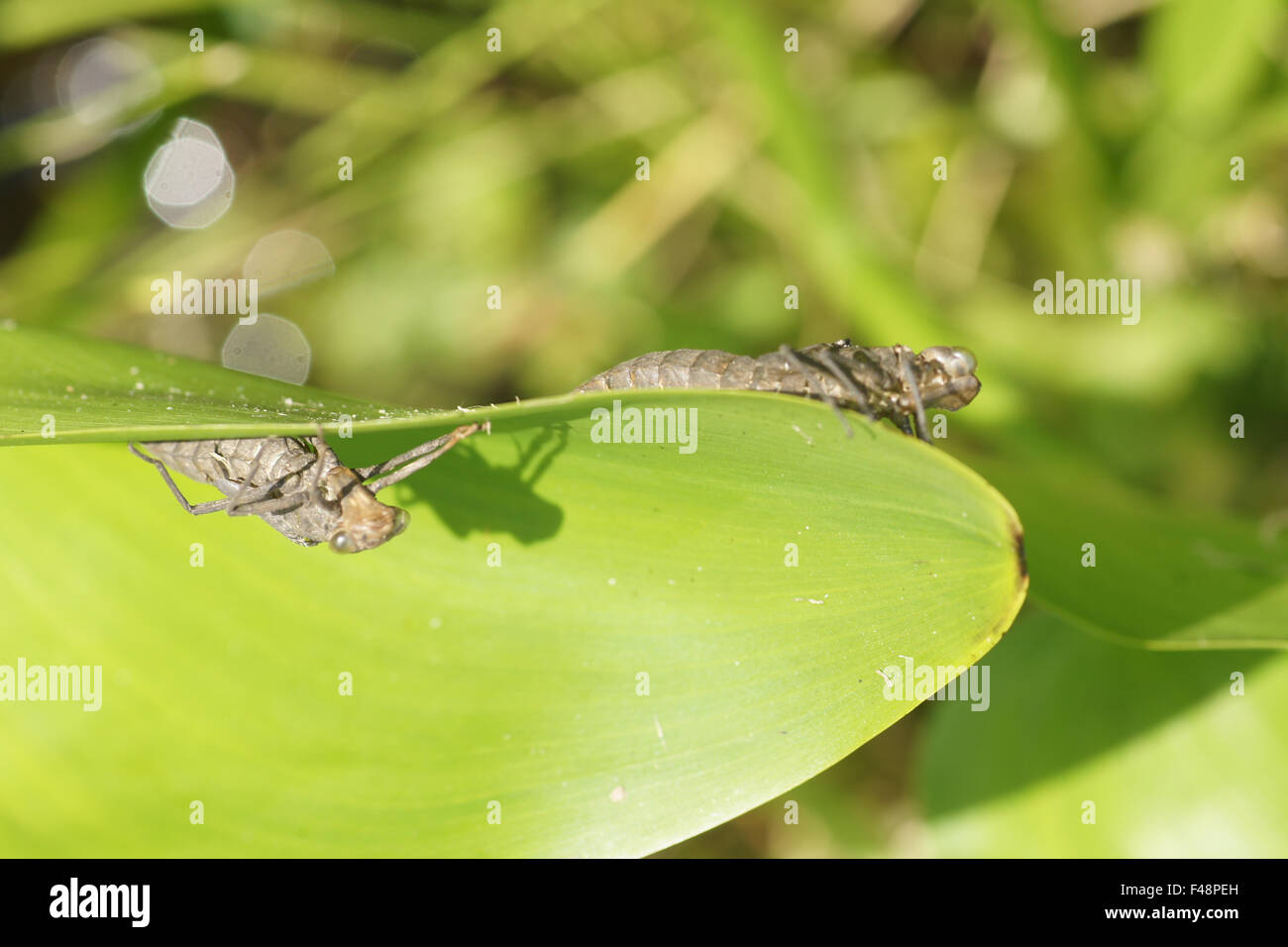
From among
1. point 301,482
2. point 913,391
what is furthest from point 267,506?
point 913,391

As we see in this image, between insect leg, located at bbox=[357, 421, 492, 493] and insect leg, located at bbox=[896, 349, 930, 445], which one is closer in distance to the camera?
insect leg, located at bbox=[357, 421, 492, 493]

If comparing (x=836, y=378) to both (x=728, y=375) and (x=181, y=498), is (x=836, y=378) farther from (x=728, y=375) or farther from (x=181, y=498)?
(x=181, y=498)

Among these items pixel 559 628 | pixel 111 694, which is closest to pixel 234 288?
pixel 111 694

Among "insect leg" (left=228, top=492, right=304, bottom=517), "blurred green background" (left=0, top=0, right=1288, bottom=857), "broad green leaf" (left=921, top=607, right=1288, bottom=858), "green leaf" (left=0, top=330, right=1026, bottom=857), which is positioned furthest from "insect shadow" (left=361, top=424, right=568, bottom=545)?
"broad green leaf" (left=921, top=607, right=1288, bottom=858)

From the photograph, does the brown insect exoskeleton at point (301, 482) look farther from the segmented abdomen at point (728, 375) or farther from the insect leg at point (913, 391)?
the insect leg at point (913, 391)

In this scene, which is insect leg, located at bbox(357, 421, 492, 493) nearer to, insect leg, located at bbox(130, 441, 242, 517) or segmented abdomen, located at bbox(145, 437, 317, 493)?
segmented abdomen, located at bbox(145, 437, 317, 493)

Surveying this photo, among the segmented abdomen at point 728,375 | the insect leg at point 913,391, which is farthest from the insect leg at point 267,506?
the insect leg at point 913,391


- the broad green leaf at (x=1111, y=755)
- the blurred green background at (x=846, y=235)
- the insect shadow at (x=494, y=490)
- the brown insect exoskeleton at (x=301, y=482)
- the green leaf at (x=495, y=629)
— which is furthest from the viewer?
the blurred green background at (x=846, y=235)
